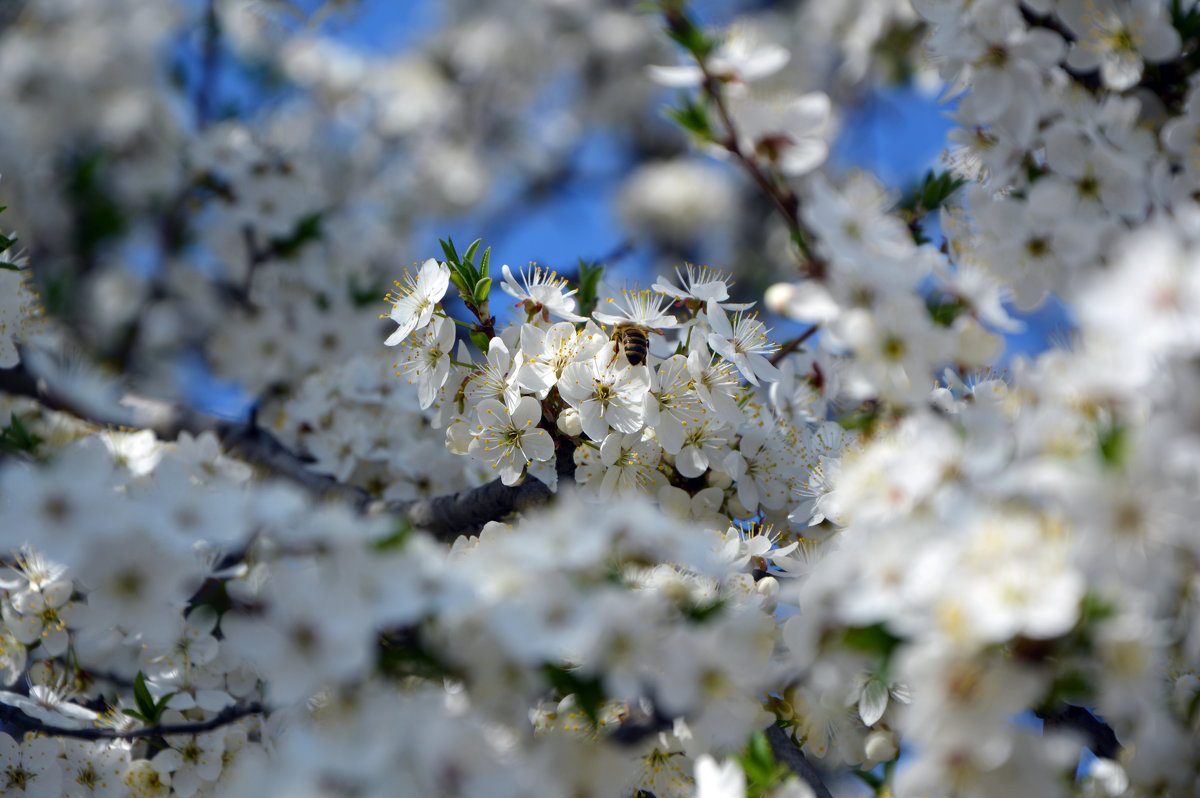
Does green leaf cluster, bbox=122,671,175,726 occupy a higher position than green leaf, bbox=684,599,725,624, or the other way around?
green leaf, bbox=684,599,725,624

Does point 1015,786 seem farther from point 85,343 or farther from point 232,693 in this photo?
point 85,343

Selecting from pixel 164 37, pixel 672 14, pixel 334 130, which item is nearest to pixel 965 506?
pixel 672 14

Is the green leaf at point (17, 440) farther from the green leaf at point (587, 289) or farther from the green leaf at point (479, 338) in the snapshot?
the green leaf at point (587, 289)

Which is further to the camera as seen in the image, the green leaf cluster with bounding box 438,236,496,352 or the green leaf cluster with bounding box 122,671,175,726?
the green leaf cluster with bounding box 438,236,496,352

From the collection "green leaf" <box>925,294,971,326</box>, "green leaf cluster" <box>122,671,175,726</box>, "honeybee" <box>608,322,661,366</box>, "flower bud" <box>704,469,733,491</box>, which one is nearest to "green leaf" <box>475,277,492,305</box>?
"honeybee" <box>608,322,661,366</box>

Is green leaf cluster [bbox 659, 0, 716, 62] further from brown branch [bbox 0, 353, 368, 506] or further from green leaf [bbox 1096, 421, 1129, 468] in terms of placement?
brown branch [bbox 0, 353, 368, 506]

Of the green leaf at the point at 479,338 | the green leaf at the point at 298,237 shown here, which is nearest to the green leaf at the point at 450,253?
the green leaf at the point at 479,338

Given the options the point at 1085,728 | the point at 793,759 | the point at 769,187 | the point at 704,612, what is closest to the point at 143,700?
the point at 704,612
